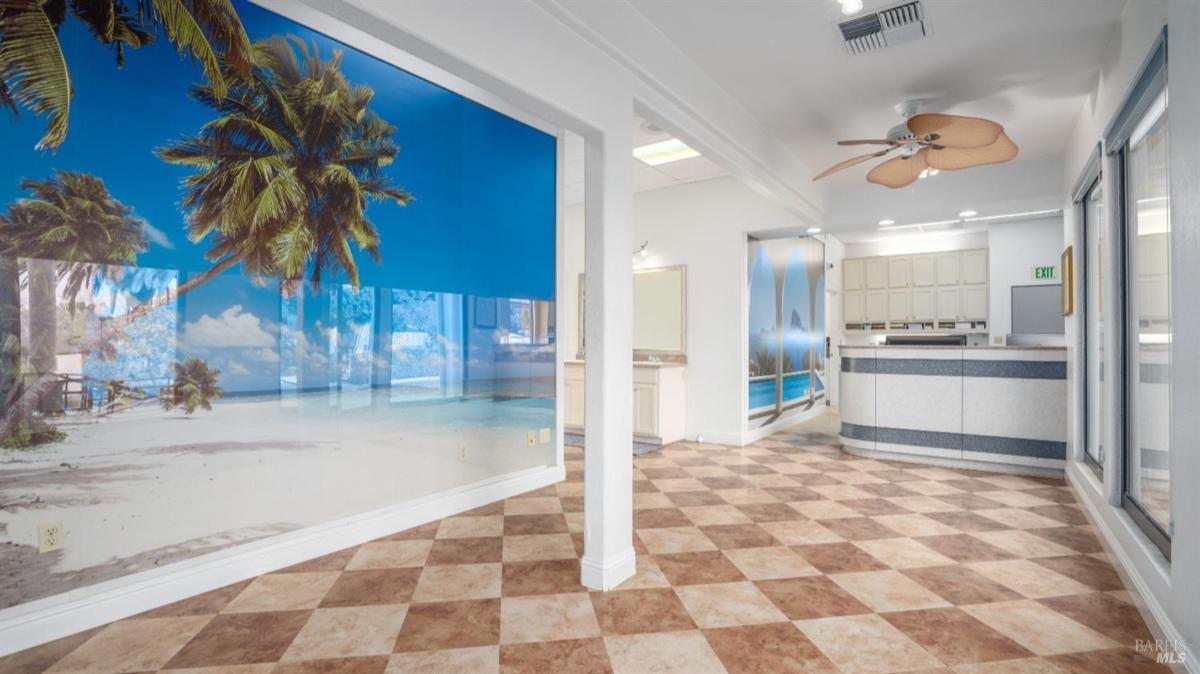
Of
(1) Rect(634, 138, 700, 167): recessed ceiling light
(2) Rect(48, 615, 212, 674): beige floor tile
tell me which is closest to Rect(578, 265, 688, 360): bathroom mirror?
(1) Rect(634, 138, 700, 167): recessed ceiling light

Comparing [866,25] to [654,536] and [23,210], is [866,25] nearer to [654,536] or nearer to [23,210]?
[654,536]

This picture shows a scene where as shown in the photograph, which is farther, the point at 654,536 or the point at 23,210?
the point at 654,536

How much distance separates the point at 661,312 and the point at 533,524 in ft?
11.7

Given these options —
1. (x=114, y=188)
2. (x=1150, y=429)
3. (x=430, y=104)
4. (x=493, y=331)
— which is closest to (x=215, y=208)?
(x=114, y=188)

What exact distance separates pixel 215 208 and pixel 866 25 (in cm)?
348

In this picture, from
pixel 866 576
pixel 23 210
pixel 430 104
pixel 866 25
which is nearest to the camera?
pixel 23 210

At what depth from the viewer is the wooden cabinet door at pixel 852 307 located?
9.21 meters

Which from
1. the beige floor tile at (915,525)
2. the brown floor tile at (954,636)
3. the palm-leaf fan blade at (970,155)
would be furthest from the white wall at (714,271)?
the brown floor tile at (954,636)

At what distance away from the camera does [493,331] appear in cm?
416

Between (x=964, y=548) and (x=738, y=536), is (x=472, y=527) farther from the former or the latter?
(x=964, y=548)

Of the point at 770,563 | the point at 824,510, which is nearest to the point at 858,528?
the point at 824,510

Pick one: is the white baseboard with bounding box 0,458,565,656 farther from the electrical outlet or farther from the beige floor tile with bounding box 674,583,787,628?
the beige floor tile with bounding box 674,583,787,628

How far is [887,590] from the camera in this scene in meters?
2.61

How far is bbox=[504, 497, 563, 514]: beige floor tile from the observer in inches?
151
